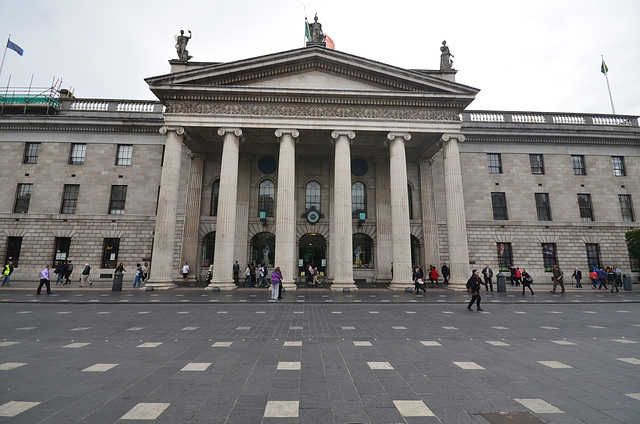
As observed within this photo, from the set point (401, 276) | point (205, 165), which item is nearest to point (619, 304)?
point (401, 276)

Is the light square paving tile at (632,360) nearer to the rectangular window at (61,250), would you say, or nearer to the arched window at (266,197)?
the arched window at (266,197)

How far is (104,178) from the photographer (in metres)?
26.2

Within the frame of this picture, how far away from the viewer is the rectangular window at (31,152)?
26.5m

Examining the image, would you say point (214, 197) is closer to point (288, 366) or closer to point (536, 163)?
point (288, 366)

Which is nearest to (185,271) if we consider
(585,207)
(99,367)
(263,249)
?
(263,249)

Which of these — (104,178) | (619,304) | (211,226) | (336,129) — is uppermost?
(336,129)

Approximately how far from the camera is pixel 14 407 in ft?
12.9

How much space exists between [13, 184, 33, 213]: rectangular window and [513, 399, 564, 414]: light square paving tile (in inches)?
1385

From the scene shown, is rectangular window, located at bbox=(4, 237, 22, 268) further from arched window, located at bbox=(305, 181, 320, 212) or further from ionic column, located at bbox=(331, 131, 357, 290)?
ionic column, located at bbox=(331, 131, 357, 290)

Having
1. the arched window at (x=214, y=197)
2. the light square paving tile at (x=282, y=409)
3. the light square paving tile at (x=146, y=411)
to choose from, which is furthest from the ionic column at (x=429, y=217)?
the light square paving tile at (x=146, y=411)

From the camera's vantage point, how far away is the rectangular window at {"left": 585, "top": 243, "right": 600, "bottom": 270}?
2689 cm

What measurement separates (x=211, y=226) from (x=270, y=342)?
20479 mm

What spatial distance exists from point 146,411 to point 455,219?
21.5m

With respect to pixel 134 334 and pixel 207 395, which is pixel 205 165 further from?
pixel 207 395
